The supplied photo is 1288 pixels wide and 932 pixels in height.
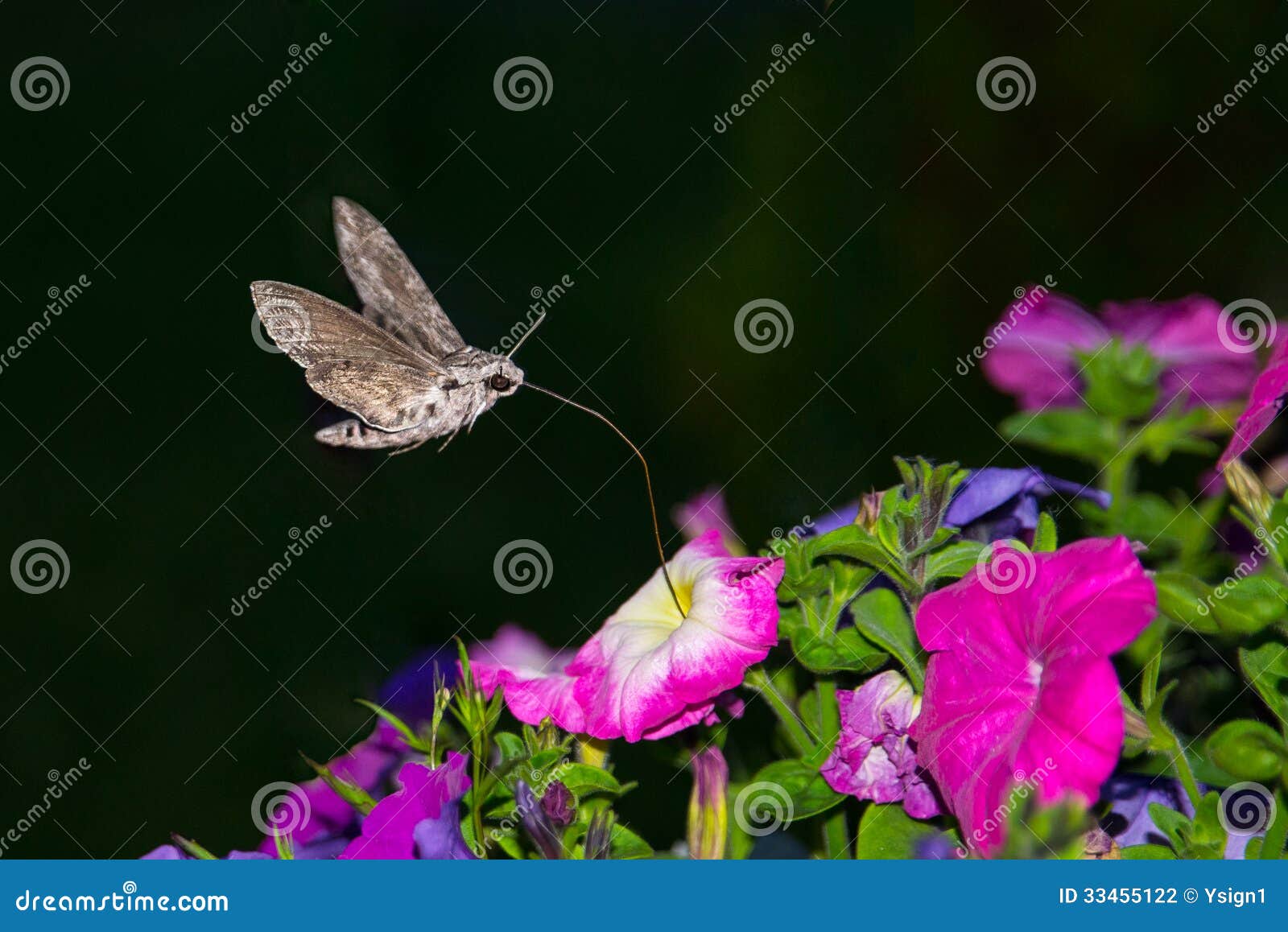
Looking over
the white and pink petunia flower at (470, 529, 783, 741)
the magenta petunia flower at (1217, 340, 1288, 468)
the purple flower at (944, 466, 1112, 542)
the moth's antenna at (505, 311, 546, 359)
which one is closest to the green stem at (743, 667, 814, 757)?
the white and pink petunia flower at (470, 529, 783, 741)

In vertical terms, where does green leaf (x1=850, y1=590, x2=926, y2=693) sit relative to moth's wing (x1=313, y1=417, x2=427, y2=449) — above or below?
above

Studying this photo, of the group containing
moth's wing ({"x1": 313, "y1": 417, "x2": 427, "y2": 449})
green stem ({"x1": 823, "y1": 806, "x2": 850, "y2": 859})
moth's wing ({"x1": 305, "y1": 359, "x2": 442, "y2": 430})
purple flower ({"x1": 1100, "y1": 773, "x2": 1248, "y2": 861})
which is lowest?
moth's wing ({"x1": 313, "y1": 417, "x2": 427, "y2": 449})

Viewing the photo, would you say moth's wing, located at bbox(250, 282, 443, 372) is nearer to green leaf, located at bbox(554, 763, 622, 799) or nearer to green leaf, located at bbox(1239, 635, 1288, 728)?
green leaf, located at bbox(554, 763, 622, 799)

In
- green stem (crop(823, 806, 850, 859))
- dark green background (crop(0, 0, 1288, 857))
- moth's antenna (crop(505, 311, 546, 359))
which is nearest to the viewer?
green stem (crop(823, 806, 850, 859))

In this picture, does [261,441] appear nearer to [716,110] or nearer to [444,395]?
[444,395]

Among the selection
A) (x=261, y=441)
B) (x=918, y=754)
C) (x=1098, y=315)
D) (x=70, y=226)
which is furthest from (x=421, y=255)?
(x=918, y=754)

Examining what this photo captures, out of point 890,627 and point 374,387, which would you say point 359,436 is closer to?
point 374,387

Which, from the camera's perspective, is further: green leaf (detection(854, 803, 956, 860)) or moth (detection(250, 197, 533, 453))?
moth (detection(250, 197, 533, 453))

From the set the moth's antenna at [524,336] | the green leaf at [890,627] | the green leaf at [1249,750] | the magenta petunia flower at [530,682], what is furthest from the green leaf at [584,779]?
the moth's antenna at [524,336]
